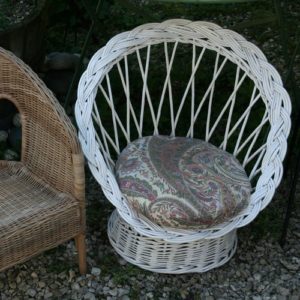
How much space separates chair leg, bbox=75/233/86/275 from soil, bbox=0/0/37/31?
1.59 meters

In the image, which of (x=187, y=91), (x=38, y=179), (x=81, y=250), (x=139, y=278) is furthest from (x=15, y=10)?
(x=139, y=278)

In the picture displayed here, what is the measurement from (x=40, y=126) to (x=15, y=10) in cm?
158

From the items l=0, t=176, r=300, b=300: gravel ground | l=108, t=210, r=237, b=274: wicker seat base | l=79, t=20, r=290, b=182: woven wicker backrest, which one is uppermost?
l=79, t=20, r=290, b=182: woven wicker backrest

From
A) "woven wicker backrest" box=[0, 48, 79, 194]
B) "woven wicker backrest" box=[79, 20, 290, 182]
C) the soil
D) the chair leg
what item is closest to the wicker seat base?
the chair leg

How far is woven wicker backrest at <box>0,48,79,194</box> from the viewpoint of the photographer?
2123 mm

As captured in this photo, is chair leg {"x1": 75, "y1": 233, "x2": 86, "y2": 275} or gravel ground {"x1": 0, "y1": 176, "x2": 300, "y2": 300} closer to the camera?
chair leg {"x1": 75, "y1": 233, "x2": 86, "y2": 275}

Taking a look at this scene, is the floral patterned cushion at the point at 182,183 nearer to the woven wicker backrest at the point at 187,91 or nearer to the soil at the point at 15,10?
the woven wicker backrest at the point at 187,91

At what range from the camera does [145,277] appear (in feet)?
8.36

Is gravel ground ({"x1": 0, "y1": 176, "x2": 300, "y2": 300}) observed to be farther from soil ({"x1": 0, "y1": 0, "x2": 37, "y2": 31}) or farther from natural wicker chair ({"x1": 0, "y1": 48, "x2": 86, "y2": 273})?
soil ({"x1": 0, "y1": 0, "x2": 37, "y2": 31})

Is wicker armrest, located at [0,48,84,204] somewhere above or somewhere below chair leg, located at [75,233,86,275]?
above

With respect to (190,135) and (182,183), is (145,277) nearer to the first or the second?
(182,183)

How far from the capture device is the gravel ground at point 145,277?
2.47 metres

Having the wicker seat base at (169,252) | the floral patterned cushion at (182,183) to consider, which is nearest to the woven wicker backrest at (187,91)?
the floral patterned cushion at (182,183)

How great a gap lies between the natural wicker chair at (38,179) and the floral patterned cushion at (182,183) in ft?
0.84
